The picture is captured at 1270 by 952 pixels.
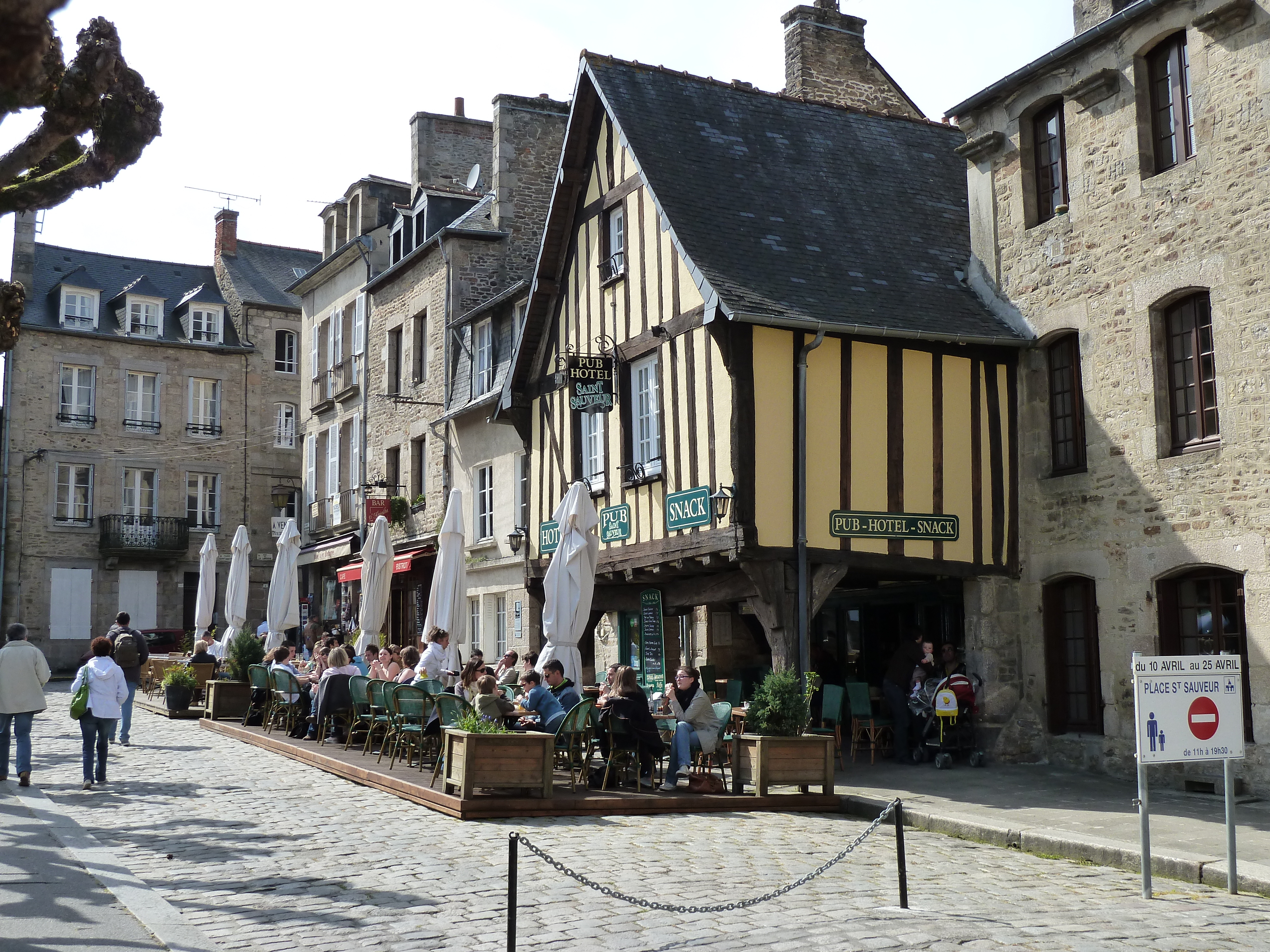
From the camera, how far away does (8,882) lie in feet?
23.8

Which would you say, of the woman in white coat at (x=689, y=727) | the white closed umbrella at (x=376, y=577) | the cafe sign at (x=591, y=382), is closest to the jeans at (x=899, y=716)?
the woman in white coat at (x=689, y=727)

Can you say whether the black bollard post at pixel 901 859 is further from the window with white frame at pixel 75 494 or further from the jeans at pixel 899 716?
the window with white frame at pixel 75 494

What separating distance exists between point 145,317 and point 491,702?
98.2 ft

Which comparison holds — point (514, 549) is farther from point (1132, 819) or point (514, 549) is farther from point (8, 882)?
point (8, 882)

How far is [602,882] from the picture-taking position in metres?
7.29

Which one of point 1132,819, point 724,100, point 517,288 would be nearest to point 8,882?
point 1132,819

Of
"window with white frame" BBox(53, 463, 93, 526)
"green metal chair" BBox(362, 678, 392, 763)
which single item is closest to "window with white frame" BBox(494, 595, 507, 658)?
"green metal chair" BBox(362, 678, 392, 763)

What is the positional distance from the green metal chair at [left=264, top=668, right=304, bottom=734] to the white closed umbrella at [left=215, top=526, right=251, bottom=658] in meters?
4.78

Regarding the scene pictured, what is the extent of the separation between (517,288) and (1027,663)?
31.4 feet

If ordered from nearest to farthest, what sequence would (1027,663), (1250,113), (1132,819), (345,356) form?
(1132,819), (1250,113), (1027,663), (345,356)

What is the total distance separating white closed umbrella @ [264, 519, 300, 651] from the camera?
2000cm

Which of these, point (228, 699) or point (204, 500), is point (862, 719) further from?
point (204, 500)

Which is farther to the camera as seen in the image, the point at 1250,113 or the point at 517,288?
the point at 517,288

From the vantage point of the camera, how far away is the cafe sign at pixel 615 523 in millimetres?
15047
